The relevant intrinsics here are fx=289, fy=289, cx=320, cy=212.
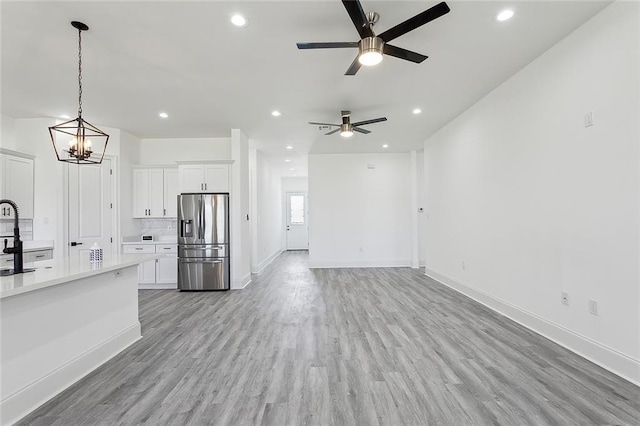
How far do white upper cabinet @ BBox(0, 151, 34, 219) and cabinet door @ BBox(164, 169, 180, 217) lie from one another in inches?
74.6

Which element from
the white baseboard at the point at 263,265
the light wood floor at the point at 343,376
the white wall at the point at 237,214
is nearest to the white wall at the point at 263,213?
the white baseboard at the point at 263,265

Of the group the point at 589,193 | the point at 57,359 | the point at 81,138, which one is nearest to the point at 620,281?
the point at 589,193

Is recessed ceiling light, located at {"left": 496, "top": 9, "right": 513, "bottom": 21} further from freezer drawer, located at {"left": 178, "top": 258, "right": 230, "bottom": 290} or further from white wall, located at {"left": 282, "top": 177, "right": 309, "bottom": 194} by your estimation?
white wall, located at {"left": 282, "top": 177, "right": 309, "bottom": 194}

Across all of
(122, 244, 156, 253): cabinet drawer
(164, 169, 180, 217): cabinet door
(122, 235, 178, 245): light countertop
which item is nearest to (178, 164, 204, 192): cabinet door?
(164, 169, 180, 217): cabinet door

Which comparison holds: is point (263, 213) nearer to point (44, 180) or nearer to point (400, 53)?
point (44, 180)

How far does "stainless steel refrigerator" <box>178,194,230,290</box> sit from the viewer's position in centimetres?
513

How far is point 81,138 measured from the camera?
8.76ft

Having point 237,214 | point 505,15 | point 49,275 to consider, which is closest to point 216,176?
point 237,214

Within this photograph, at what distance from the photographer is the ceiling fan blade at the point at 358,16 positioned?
6.08ft

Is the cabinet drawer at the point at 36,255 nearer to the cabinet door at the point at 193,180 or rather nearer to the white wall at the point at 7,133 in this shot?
the white wall at the point at 7,133

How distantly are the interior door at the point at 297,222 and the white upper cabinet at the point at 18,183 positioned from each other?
25.6ft

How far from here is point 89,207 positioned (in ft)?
16.2

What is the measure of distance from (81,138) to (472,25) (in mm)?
3654

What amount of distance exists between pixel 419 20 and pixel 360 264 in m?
5.91
